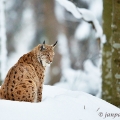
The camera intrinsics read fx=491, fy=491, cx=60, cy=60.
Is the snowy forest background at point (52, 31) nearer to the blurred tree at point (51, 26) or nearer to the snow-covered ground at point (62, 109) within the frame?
the blurred tree at point (51, 26)

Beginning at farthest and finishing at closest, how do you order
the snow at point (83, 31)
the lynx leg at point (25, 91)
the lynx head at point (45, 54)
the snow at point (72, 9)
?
the snow at point (83, 31) → the snow at point (72, 9) → the lynx head at point (45, 54) → the lynx leg at point (25, 91)

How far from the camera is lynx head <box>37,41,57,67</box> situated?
4848mm

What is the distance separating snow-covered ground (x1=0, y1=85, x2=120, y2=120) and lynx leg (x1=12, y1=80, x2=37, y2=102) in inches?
8.6

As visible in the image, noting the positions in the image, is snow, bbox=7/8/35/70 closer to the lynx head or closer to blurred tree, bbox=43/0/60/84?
blurred tree, bbox=43/0/60/84

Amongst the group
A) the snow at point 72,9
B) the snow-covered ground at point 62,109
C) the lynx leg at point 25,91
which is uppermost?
the snow at point 72,9

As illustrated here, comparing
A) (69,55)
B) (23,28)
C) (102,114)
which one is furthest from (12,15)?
(102,114)

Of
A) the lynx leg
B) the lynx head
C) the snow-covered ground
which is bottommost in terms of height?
the snow-covered ground

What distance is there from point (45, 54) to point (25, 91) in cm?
50

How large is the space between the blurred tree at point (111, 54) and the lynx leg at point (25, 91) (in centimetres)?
110

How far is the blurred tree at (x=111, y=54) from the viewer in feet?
17.3

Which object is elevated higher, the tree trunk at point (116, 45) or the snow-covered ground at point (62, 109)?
the tree trunk at point (116, 45)

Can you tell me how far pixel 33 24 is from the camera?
12.8 meters

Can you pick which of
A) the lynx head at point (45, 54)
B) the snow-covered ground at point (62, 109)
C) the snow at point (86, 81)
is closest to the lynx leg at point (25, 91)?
the snow-covered ground at point (62, 109)

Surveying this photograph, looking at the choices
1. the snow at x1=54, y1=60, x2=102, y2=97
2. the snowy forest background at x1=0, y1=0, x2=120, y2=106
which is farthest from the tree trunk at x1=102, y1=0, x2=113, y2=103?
the snowy forest background at x1=0, y1=0, x2=120, y2=106
